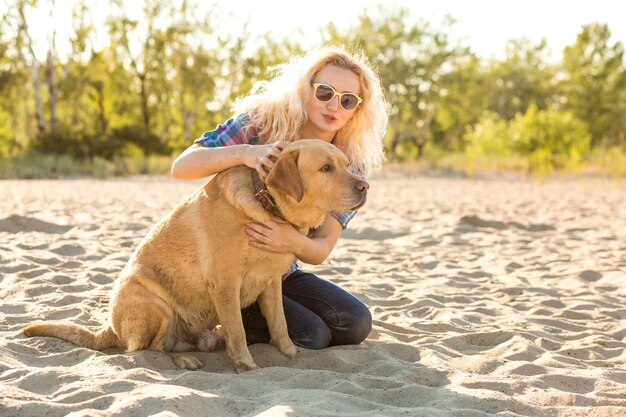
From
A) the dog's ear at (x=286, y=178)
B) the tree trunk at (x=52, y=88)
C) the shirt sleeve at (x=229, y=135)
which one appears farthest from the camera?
the tree trunk at (x=52, y=88)

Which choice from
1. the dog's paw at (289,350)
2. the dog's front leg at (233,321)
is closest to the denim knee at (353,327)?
the dog's paw at (289,350)

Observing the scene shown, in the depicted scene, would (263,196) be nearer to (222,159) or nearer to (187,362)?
(222,159)

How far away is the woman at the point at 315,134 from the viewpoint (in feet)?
13.3

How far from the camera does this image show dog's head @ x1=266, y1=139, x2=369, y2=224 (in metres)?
3.46

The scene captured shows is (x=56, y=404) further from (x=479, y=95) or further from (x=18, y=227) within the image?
(x=479, y=95)

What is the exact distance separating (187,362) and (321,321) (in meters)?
0.94

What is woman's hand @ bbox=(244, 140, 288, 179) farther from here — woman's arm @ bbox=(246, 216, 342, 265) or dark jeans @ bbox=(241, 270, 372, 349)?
dark jeans @ bbox=(241, 270, 372, 349)

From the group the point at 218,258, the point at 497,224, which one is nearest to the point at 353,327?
the point at 218,258

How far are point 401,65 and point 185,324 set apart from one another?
3596 centimetres

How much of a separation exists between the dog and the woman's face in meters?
0.60

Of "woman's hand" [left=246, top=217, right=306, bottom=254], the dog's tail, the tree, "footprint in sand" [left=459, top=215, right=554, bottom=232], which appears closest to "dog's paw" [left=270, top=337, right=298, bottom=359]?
"woman's hand" [left=246, top=217, right=306, bottom=254]

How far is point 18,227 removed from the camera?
7434mm

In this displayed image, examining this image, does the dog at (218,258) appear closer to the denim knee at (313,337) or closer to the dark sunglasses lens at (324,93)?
the denim knee at (313,337)

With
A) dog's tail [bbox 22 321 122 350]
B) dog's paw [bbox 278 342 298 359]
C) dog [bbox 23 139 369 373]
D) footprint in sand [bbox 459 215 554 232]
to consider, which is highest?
dog [bbox 23 139 369 373]
